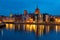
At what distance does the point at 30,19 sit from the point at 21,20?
519 inches

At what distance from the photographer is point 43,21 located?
11650 cm

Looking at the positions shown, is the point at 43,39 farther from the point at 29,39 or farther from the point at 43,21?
the point at 43,21

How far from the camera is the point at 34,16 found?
4835 inches

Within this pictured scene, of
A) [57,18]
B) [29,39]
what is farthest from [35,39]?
[57,18]

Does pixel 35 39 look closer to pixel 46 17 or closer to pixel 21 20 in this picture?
pixel 46 17

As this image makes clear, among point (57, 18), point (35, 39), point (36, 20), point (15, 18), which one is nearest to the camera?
point (35, 39)

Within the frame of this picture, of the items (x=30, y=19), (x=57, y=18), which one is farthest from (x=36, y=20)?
(x=57, y=18)

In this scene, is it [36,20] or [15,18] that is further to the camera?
[15,18]

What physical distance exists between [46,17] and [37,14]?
731 cm

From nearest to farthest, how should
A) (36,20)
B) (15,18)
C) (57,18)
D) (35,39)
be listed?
(35,39) → (36,20) → (57,18) → (15,18)

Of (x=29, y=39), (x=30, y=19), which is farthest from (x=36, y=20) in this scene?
(x=29, y=39)

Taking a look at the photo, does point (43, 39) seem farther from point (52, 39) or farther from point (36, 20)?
point (36, 20)

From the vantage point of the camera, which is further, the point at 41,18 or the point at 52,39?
the point at 41,18

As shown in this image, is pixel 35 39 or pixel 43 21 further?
pixel 43 21
